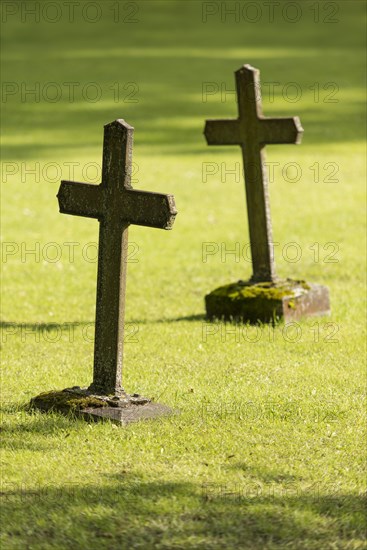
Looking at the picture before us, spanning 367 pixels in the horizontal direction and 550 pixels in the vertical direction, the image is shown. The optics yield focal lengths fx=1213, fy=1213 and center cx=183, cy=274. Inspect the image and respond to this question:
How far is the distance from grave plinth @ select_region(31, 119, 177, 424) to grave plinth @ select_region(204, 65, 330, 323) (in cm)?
288

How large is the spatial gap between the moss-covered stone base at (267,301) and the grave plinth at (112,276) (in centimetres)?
286

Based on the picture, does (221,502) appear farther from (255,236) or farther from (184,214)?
(184,214)

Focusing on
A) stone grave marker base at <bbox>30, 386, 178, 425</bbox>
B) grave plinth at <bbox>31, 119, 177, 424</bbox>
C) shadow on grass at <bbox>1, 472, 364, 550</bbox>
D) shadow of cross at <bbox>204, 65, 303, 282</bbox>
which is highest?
shadow of cross at <bbox>204, 65, 303, 282</bbox>

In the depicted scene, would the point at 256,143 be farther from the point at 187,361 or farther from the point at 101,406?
the point at 101,406

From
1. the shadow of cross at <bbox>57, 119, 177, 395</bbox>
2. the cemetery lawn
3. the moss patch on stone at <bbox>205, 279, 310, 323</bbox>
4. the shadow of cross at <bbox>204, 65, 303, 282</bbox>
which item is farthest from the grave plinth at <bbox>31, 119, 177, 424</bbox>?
the shadow of cross at <bbox>204, 65, 303, 282</bbox>

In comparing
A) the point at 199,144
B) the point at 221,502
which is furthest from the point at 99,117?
the point at 221,502

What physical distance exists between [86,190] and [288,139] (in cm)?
308

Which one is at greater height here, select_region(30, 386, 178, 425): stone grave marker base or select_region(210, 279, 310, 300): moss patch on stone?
select_region(210, 279, 310, 300): moss patch on stone

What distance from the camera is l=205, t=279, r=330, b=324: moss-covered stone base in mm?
10117

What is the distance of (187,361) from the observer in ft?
29.3

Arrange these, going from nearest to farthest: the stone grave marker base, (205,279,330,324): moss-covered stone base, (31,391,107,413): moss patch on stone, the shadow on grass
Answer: the shadow on grass, the stone grave marker base, (31,391,107,413): moss patch on stone, (205,279,330,324): moss-covered stone base

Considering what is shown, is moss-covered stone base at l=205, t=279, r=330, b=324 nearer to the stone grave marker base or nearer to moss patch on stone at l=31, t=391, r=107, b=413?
the stone grave marker base

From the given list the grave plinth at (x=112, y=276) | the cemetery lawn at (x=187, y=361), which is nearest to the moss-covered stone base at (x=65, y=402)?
the grave plinth at (x=112, y=276)

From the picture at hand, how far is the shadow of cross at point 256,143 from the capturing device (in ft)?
33.4
